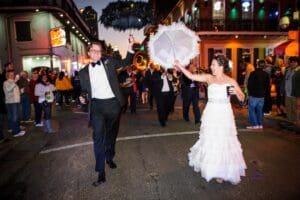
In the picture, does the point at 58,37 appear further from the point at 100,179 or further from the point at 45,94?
the point at 100,179

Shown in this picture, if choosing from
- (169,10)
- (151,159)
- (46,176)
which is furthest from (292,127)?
(169,10)

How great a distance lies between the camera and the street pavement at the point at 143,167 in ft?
15.9

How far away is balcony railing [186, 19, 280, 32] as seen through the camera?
29578 mm

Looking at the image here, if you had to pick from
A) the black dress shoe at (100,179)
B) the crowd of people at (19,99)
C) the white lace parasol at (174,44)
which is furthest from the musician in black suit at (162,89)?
the black dress shoe at (100,179)

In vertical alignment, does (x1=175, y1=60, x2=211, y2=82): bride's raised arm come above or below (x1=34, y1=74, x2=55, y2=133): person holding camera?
above

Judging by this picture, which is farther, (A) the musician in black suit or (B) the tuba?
(B) the tuba

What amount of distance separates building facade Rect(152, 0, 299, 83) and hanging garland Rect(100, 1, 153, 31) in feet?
23.6

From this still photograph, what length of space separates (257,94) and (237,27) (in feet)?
74.1

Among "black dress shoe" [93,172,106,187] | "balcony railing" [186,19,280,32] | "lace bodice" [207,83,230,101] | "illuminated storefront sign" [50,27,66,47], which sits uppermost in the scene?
"balcony railing" [186,19,280,32]

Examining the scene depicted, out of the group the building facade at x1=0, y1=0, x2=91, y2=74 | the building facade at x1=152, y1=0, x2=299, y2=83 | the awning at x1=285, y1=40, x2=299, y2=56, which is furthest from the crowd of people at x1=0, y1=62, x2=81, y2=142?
the building facade at x1=152, y1=0, x2=299, y2=83

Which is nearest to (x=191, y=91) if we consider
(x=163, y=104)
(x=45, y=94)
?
(x=163, y=104)

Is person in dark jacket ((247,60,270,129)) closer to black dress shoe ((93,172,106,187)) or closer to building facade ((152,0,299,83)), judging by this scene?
black dress shoe ((93,172,106,187))

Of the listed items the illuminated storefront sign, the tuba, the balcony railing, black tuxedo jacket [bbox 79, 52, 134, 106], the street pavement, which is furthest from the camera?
the balcony railing

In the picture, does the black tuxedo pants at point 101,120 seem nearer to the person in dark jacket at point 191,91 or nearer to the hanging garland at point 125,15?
the person in dark jacket at point 191,91
